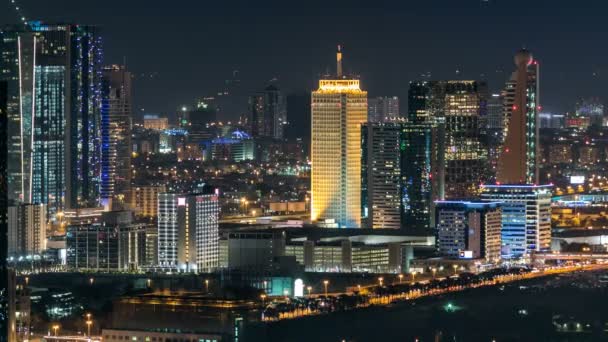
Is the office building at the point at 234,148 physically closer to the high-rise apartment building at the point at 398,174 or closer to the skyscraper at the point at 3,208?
the high-rise apartment building at the point at 398,174

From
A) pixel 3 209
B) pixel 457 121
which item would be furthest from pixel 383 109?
pixel 3 209

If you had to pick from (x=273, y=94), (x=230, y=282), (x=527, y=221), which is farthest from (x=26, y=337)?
(x=273, y=94)

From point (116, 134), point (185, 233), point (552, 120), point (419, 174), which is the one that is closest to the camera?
point (185, 233)

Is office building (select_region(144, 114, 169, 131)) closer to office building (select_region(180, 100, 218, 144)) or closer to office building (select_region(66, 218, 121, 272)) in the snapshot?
office building (select_region(180, 100, 218, 144))

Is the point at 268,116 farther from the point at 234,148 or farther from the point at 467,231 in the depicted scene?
the point at 467,231

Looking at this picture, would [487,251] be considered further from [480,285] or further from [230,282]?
[230,282]
